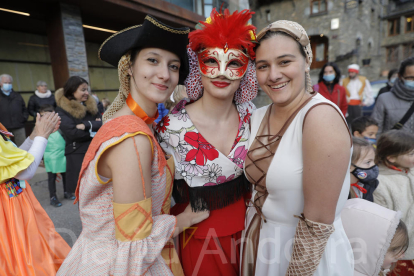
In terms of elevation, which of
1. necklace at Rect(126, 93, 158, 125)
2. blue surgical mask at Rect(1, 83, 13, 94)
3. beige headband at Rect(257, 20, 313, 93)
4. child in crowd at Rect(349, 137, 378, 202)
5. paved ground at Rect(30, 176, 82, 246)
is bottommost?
paved ground at Rect(30, 176, 82, 246)

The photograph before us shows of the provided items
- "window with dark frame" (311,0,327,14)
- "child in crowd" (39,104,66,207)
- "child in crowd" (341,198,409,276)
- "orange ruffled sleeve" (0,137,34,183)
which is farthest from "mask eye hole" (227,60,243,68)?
"window with dark frame" (311,0,327,14)

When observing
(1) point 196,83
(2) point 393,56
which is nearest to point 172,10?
(1) point 196,83

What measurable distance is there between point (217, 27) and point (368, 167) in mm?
1629

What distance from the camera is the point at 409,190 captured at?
203cm

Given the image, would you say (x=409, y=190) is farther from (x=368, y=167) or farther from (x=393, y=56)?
(x=393, y=56)

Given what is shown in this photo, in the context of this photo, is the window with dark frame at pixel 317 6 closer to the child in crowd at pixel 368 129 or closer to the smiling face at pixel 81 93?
the child in crowd at pixel 368 129

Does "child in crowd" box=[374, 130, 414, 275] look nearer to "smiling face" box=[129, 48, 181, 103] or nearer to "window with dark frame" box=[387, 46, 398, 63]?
"smiling face" box=[129, 48, 181, 103]

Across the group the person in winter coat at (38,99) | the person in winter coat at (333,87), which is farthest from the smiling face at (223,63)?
the person in winter coat at (38,99)

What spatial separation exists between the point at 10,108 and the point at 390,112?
278 inches

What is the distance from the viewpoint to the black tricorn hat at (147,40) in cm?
118

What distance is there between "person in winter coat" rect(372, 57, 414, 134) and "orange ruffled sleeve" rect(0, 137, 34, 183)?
4006mm

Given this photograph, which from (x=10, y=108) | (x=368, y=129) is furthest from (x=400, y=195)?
(x=10, y=108)

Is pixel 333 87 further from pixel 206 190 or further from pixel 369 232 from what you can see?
pixel 206 190

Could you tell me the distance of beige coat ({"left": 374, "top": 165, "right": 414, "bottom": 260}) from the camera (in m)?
1.99
